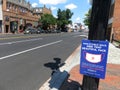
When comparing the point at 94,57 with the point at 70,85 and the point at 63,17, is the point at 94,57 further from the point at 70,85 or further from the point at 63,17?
the point at 63,17

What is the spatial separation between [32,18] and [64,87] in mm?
72813

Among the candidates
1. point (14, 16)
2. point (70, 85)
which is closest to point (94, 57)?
point (70, 85)

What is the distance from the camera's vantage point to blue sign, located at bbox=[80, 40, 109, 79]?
4.44m

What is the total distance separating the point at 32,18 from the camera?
7788 centimetres

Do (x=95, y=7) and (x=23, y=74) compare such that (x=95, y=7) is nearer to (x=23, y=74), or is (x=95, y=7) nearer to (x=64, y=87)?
(x=64, y=87)

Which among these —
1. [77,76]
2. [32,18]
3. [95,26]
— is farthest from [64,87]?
[32,18]

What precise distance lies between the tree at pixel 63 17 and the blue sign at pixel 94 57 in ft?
Result: 331

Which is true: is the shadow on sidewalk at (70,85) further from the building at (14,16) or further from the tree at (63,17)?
the tree at (63,17)

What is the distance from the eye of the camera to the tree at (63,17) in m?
106

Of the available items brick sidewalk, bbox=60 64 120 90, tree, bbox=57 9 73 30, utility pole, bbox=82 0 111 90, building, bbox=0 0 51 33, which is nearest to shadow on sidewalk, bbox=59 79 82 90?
brick sidewalk, bbox=60 64 120 90

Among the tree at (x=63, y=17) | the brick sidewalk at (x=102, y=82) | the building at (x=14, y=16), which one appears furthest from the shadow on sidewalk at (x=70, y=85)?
the tree at (x=63, y=17)

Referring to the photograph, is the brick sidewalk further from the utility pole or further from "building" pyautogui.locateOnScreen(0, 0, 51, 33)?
"building" pyautogui.locateOnScreen(0, 0, 51, 33)

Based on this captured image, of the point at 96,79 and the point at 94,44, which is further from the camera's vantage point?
the point at 96,79

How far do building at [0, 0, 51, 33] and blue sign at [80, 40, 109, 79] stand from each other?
179 ft
